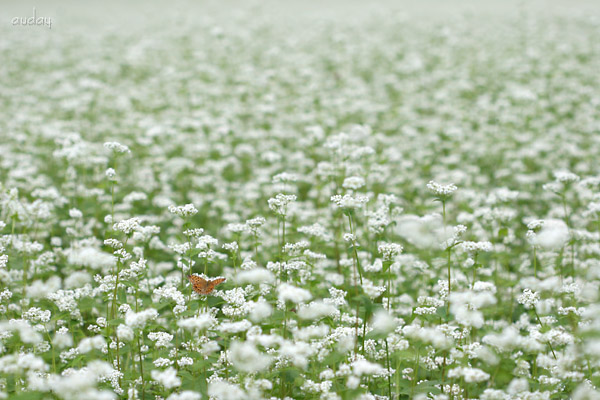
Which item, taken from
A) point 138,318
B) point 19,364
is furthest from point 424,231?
point 19,364

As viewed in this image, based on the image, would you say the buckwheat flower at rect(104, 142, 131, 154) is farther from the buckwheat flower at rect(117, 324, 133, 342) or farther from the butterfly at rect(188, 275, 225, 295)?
the buckwheat flower at rect(117, 324, 133, 342)

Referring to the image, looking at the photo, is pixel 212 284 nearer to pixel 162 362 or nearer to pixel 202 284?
pixel 202 284

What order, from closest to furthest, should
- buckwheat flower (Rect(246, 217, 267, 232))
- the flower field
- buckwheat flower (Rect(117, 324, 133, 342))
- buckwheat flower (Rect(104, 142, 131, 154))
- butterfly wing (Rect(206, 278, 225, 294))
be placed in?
buckwheat flower (Rect(117, 324, 133, 342)) → the flower field → butterfly wing (Rect(206, 278, 225, 294)) → buckwheat flower (Rect(246, 217, 267, 232)) → buckwheat flower (Rect(104, 142, 131, 154))

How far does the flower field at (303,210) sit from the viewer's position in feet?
12.5

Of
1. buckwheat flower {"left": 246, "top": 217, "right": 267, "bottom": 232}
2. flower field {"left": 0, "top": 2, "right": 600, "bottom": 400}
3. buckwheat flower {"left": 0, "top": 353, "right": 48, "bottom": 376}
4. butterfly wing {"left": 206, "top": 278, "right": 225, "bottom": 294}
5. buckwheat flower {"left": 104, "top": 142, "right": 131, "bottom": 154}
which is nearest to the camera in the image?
buckwheat flower {"left": 0, "top": 353, "right": 48, "bottom": 376}

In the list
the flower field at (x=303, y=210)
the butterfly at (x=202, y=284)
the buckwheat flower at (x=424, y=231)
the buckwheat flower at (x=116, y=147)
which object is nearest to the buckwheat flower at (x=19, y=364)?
the flower field at (x=303, y=210)

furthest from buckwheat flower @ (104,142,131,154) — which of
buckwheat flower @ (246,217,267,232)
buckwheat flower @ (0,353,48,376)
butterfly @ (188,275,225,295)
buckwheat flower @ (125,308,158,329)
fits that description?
buckwheat flower @ (0,353,48,376)

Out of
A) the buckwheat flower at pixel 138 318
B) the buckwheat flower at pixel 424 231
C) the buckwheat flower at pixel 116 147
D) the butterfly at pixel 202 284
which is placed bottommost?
the buckwheat flower at pixel 138 318

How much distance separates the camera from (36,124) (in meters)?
9.77

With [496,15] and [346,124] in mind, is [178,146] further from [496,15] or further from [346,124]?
[496,15]

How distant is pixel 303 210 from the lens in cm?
749

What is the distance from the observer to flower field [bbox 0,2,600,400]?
3809mm

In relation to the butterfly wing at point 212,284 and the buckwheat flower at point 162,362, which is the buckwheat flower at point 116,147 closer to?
the butterfly wing at point 212,284

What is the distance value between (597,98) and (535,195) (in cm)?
385
